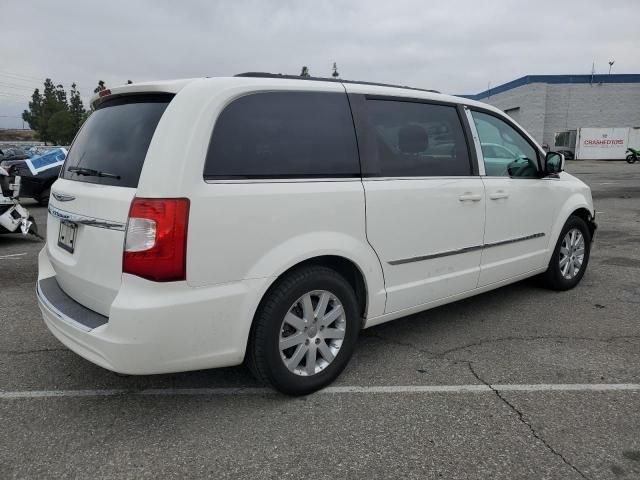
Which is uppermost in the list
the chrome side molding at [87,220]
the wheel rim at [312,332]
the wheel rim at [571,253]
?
the chrome side molding at [87,220]

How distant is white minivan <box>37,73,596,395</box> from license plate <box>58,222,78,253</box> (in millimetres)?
11

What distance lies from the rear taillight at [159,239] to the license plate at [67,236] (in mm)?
610

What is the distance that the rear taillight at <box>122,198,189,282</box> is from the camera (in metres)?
2.46

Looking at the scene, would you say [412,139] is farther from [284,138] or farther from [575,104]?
[575,104]

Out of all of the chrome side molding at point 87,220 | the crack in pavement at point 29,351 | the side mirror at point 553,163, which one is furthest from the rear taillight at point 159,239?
the side mirror at point 553,163

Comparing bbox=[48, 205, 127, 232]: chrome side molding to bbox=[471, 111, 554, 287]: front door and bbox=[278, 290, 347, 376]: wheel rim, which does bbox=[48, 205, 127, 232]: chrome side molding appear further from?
bbox=[471, 111, 554, 287]: front door

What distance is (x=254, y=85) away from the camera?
281 cm

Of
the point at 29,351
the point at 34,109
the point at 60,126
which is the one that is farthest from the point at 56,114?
the point at 29,351

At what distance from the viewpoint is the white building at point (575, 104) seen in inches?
1613

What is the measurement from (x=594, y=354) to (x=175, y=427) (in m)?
2.82

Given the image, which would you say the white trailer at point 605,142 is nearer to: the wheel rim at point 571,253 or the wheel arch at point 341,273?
the wheel rim at point 571,253

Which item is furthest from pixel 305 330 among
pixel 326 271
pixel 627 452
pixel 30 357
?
pixel 30 357

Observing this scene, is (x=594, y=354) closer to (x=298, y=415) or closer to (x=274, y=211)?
(x=298, y=415)

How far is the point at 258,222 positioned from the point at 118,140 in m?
0.93
